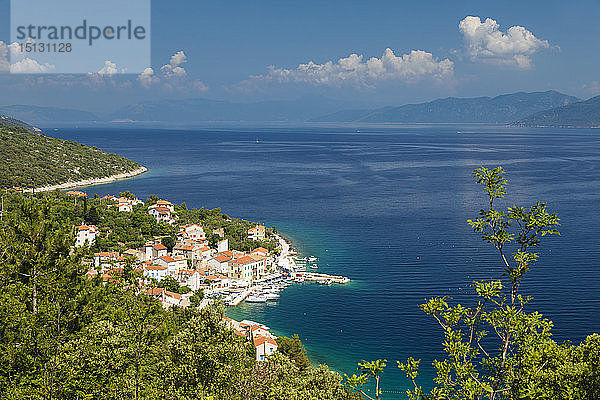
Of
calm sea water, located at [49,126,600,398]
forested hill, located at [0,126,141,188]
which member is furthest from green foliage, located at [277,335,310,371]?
forested hill, located at [0,126,141,188]

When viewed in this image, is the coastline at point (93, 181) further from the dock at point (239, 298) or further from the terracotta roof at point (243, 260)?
the dock at point (239, 298)

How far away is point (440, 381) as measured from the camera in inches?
250

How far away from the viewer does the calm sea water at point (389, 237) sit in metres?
26.1

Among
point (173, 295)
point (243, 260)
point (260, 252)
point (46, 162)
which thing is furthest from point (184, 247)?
point (46, 162)

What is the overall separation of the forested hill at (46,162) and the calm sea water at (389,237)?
212 inches

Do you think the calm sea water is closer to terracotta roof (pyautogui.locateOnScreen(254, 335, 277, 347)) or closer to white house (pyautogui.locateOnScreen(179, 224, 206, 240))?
terracotta roof (pyautogui.locateOnScreen(254, 335, 277, 347))

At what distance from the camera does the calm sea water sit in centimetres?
2611

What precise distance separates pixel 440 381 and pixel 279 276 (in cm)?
2814

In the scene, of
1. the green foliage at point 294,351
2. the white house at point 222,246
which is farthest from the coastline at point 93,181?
the green foliage at point 294,351

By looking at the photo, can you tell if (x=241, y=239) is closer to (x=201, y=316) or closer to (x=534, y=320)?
(x=201, y=316)

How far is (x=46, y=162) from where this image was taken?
230 feet

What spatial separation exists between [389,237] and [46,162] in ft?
166

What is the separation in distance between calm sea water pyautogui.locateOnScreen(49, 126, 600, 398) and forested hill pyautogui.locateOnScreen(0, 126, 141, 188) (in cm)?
539

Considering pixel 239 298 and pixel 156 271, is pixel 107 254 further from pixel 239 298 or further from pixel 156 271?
pixel 239 298
